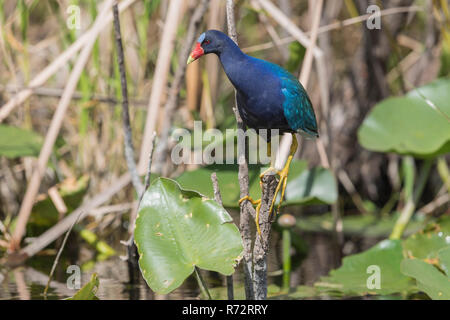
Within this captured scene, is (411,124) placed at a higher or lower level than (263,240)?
higher

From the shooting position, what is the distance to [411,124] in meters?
3.04

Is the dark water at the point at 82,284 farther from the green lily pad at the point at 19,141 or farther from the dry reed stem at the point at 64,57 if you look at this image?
the dry reed stem at the point at 64,57

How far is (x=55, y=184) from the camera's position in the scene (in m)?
3.54

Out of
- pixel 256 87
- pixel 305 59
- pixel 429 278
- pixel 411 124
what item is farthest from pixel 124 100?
pixel 411 124

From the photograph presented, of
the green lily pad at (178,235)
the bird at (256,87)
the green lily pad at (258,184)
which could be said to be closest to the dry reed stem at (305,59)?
the green lily pad at (258,184)

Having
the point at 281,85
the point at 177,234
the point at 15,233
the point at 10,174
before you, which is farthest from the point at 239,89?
the point at 10,174

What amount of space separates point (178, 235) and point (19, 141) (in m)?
1.39

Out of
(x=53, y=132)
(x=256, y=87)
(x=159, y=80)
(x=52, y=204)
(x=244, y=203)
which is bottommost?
(x=244, y=203)

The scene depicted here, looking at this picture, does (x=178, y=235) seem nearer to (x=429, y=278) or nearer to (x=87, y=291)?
(x=87, y=291)

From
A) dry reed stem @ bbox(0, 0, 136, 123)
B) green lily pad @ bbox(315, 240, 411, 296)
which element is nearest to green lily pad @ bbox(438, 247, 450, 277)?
green lily pad @ bbox(315, 240, 411, 296)

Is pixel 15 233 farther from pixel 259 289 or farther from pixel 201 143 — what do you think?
pixel 259 289

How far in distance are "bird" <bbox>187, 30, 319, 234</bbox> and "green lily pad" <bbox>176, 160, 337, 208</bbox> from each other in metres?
0.29

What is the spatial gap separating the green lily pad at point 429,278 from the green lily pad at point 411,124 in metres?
0.82

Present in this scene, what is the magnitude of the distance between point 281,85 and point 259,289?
0.61 m
